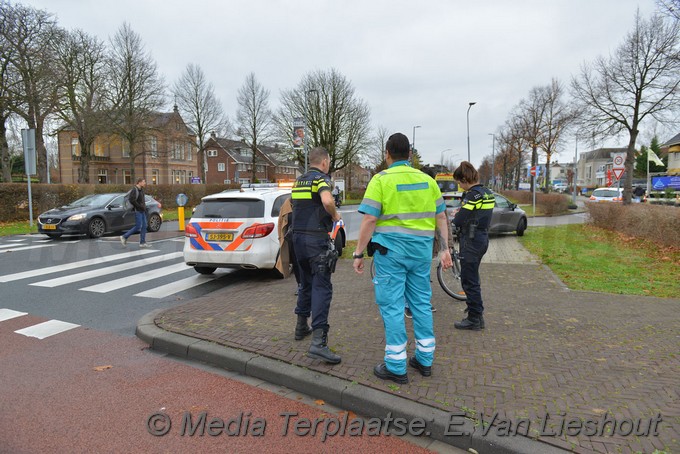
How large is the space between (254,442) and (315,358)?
1.12 meters

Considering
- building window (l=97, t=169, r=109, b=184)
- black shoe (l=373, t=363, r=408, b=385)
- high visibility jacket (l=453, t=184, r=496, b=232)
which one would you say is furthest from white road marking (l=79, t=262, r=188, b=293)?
building window (l=97, t=169, r=109, b=184)

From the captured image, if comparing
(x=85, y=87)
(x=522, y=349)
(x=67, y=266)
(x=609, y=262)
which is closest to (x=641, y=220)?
(x=609, y=262)

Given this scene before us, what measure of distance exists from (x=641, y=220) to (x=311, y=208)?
11475 mm

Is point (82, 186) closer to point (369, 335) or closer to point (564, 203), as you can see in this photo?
point (369, 335)

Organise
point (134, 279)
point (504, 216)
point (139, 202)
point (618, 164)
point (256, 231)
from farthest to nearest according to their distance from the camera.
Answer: point (618, 164)
point (504, 216)
point (139, 202)
point (134, 279)
point (256, 231)

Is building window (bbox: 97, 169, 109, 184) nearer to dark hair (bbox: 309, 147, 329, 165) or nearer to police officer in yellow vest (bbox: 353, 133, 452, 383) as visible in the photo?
dark hair (bbox: 309, 147, 329, 165)

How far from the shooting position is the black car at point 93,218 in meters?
13.2

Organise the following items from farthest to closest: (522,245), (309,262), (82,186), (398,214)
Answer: (82,186)
(522,245)
(309,262)
(398,214)

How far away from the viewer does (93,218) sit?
13.7m

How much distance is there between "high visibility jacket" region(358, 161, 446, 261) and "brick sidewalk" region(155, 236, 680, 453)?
3.66 ft

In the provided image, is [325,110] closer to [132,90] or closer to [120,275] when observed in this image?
[132,90]

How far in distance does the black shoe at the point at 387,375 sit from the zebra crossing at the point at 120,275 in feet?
14.9

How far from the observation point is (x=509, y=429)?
2797mm

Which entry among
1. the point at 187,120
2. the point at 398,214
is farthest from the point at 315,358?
the point at 187,120
